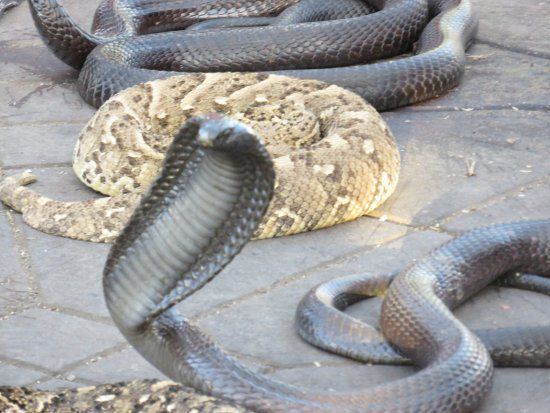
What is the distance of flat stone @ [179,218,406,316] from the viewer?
4590mm

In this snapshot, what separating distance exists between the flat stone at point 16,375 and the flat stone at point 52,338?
0.19 feet

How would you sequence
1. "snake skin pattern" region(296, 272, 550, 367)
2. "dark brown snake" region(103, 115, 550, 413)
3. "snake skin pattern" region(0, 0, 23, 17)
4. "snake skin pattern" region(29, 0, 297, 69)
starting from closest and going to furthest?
"dark brown snake" region(103, 115, 550, 413) → "snake skin pattern" region(296, 272, 550, 367) → "snake skin pattern" region(29, 0, 297, 69) → "snake skin pattern" region(0, 0, 23, 17)

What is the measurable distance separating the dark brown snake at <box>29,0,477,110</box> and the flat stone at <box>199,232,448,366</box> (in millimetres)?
2133

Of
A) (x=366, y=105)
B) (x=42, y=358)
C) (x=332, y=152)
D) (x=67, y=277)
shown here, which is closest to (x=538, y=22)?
(x=366, y=105)

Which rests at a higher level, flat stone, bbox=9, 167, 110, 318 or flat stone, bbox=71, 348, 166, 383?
flat stone, bbox=71, 348, 166, 383

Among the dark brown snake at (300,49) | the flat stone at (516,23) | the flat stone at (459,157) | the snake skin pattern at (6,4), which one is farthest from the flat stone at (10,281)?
the snake skin pattern at (6,4)

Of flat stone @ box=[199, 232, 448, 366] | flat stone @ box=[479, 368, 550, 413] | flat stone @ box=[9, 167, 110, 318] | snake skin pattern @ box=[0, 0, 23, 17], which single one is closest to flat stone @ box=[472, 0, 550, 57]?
flat stone @ box=[199, 232, 448, 366]

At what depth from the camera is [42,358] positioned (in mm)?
4027

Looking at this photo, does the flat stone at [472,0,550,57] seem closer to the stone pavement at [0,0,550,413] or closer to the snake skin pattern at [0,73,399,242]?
the stone pavement at [0,0,550,413]

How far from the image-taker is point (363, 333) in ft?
13.4

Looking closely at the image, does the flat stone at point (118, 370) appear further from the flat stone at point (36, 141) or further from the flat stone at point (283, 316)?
the flat stone at point (36, 141)

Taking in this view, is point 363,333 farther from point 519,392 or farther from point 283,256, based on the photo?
point 283,256

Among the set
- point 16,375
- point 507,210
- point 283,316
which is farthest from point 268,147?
point 16,375

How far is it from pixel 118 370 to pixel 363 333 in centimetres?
83
